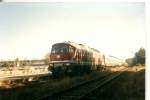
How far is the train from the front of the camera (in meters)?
3.29

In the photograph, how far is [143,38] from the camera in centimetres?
317

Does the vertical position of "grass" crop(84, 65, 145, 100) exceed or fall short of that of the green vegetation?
it falls short

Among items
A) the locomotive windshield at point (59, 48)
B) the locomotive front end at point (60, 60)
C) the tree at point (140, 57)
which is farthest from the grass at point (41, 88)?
the tree at point (140, 57)

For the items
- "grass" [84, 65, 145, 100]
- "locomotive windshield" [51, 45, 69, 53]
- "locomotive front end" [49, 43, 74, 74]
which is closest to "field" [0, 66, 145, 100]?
"grass" [84, 65, 145, 100]

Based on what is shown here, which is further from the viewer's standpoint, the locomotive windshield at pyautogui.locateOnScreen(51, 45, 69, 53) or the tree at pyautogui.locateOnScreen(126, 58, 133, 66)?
the locomotive windshield at pyautogui.locateOnScreen(51, 45, 69, 53)

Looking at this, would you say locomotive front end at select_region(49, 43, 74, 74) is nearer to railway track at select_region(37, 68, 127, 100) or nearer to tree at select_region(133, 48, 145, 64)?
railway track at select_region(37, 68, 127, 100)

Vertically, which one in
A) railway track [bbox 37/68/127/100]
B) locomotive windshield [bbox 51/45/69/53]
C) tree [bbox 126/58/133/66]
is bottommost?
railway track [bbox 37/68/127/100]

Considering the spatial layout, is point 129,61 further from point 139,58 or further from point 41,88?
point 41,88

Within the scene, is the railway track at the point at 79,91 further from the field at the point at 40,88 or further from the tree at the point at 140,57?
the tree at the point at 140,57

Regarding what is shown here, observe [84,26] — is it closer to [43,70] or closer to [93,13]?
[93,13]

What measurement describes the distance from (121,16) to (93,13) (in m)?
0.29

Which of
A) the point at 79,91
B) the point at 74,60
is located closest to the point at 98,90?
the point at 79,91

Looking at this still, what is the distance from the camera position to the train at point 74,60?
3293 millimetres

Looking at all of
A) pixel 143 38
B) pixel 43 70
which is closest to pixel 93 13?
pixel 143 38
